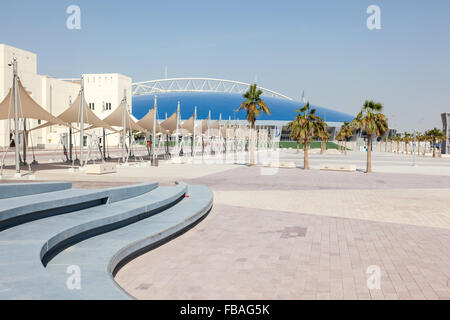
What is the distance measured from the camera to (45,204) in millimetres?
9914

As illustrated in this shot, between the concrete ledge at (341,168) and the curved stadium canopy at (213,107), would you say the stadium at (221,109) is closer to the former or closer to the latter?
the curved stadium canopy at (213,107)

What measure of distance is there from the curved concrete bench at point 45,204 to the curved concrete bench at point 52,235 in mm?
129

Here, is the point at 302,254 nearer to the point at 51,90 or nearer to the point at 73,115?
the point at 73,115

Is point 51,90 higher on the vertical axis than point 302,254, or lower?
higher

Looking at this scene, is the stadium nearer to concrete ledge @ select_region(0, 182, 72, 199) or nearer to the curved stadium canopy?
the curved stadium canopy

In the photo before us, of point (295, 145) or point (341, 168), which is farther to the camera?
point (295, 145)

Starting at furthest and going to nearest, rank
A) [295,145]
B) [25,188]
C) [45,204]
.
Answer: [295,145] < [25,188] < [45,204]

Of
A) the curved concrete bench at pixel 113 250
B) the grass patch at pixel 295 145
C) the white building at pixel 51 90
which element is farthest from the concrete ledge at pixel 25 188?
the grass patch at pixel 295 145

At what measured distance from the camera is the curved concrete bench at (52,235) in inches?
222

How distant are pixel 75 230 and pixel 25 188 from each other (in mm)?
3555

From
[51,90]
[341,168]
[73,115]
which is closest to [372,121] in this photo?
[341,168]

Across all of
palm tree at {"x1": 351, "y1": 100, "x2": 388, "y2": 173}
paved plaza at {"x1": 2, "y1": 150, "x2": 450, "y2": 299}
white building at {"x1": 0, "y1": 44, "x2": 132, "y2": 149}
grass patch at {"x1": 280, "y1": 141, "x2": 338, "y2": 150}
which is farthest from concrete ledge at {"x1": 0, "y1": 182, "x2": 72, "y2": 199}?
grass patch at {"x1": 280, "y1": 141, "x2": 338, "y2": 150}

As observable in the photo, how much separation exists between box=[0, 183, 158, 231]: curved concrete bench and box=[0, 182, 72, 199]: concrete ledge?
21cm
